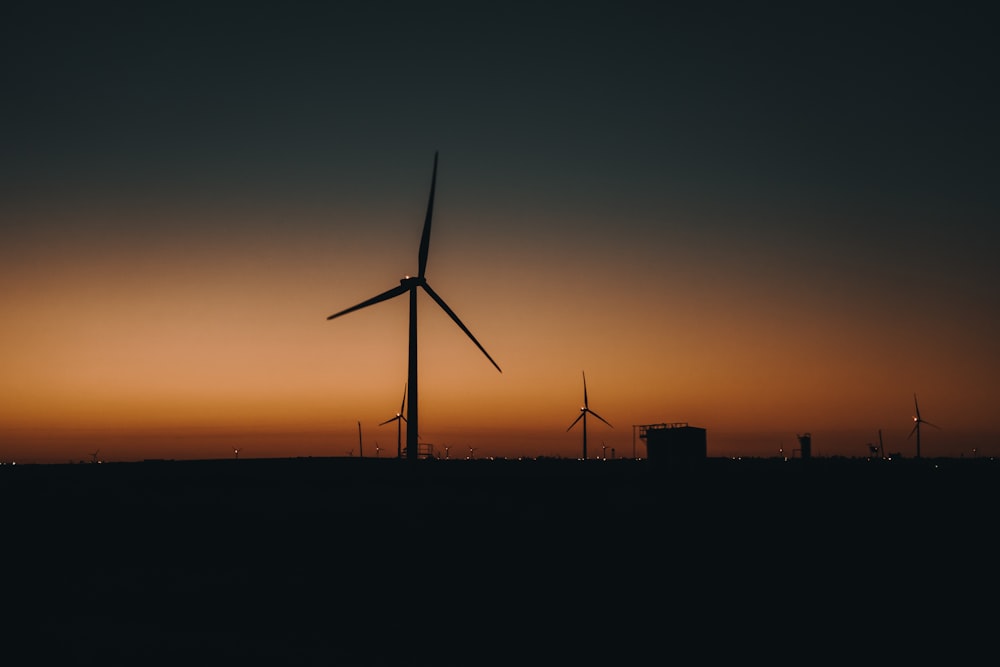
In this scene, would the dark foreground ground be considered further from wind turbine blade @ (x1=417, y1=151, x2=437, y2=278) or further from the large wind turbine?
wind turbine blade @ (x1=417, y1=151, x2=437, y2=278)

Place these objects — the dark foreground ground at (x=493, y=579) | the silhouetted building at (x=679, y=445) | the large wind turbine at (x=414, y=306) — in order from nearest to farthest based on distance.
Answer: the dark foreground ground at (x=493, y=579) → the large wind turbine at (x=414, y=306) → the silhouetted building at (x=679, y=445)

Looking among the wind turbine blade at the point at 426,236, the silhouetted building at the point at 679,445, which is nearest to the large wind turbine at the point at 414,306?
the wind turbine blade at the point at 426,236

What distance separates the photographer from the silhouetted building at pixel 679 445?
414ft

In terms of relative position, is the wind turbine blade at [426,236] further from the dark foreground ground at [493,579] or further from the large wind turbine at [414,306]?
the dark foreground ground at [493,579]

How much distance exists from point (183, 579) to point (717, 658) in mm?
31371

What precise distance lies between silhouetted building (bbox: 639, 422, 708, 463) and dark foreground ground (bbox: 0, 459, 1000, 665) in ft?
106

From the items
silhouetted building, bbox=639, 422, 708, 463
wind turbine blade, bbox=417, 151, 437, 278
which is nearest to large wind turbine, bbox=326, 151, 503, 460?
wind turbine blade, bbox=417, 151, 437, 278

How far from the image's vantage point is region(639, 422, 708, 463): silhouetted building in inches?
4968

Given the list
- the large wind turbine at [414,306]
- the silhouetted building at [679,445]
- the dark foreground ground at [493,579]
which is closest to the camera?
the dark foreground ground at [493,579]

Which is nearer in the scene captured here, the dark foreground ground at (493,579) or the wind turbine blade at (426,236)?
the dark foreground ground at (493,579)

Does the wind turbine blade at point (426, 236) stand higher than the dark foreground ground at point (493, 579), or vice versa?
the wind turbine blade at point (426, 236)

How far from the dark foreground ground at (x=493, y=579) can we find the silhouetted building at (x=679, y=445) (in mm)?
32191

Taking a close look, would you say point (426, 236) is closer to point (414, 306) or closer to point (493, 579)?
point (414, 306)

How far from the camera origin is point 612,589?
148 ft
